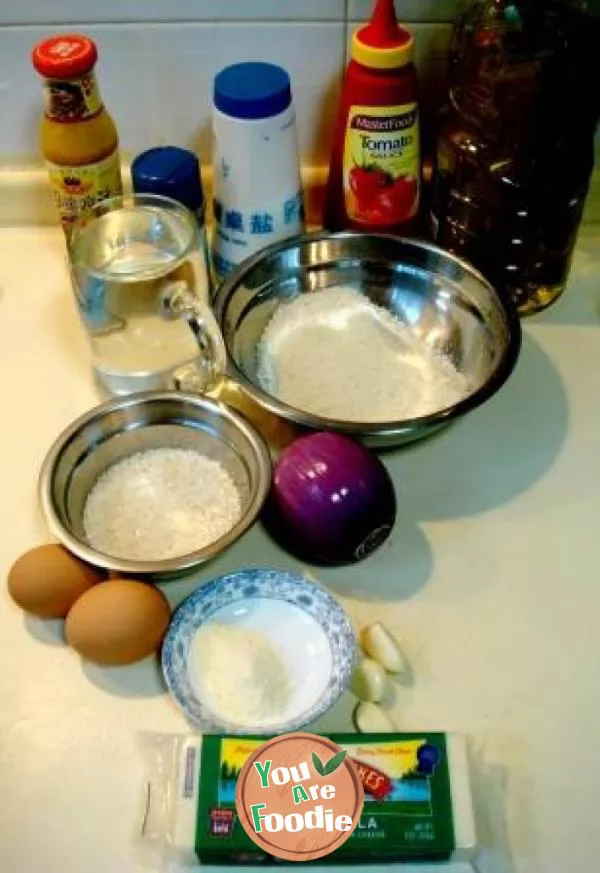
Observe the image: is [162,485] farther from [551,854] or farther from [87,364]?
[551,854]

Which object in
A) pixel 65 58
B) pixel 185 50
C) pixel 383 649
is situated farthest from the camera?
pixel 185 50

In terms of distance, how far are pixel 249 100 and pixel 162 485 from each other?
35 centimetres

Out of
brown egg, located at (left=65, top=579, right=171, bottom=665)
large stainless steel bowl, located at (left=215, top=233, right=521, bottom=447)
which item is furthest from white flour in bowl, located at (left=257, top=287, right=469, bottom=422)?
brown egg, located at (left=65, top=579, right=171, bottom=665)

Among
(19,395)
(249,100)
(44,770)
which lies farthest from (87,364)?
(44,770)

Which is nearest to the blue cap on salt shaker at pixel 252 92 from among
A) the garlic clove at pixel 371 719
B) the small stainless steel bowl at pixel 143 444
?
the small stainless steel bowl at pixel 143 444

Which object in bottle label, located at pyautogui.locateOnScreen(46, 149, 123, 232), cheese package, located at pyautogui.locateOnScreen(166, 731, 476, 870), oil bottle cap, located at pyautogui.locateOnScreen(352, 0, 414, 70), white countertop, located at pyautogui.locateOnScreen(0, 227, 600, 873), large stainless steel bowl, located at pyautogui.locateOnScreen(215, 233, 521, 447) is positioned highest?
oil bottle cap, located at pyautogui.locateOnScreen(352, 0, 414, 70)

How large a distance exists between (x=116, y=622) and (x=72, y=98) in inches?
18.6

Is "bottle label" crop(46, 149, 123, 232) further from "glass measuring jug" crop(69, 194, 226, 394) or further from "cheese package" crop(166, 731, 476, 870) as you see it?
"cheese package" crop(166, 731, 476, 870)

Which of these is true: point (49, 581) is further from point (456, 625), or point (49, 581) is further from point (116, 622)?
point (456, 625)

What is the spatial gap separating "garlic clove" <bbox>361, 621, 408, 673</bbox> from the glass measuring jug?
276mm

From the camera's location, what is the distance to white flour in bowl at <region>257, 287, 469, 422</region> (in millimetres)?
888

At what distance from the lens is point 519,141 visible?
89 cm

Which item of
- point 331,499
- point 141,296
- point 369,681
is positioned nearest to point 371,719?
point 369,681

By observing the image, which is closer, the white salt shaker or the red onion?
the red onion
